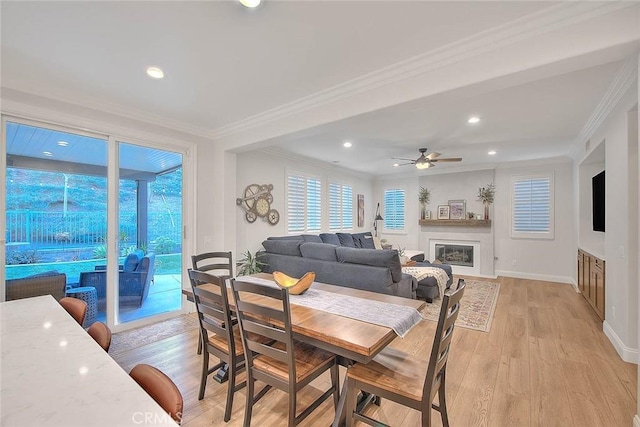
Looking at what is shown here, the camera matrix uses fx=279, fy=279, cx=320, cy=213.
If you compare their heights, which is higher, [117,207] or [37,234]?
[117,207]

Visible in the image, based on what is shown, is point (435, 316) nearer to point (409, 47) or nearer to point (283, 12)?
point (409, 47)

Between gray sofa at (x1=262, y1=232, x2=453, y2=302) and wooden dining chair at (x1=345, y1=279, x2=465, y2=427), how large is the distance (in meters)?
1.87

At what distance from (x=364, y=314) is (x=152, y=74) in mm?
2803

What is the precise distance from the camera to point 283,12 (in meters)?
1.82

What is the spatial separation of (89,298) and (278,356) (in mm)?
2927

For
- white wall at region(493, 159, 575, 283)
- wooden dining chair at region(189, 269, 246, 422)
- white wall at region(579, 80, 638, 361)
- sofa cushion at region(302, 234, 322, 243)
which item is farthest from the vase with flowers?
wooden dining chair at region(189, 269, 246, 422)

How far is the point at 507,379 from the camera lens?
249 centimetres

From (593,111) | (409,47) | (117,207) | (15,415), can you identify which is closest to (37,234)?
(117,207)

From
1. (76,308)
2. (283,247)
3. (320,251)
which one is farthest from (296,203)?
(76,308)

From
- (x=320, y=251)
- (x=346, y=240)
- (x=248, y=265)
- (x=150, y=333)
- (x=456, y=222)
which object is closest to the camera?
(x=150, y=333)

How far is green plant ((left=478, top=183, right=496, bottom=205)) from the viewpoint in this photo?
21.8 feet

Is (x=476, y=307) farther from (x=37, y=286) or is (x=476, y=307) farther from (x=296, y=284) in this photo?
(x=37, y=286)

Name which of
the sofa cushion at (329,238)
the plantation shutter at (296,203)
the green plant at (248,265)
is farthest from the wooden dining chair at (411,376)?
the sofa cushion at (329,238)

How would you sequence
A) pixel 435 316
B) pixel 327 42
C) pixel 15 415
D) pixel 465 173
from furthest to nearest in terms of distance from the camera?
pixel 465 173
pixel 435 316
pixel 327 42
pixel 15 415
